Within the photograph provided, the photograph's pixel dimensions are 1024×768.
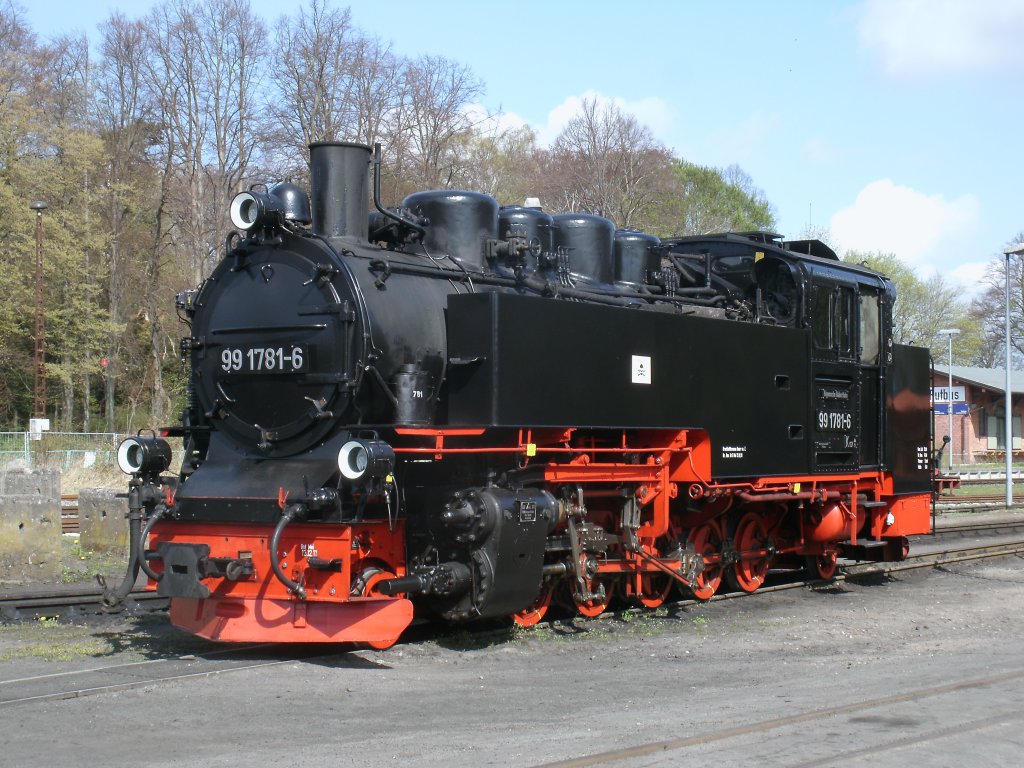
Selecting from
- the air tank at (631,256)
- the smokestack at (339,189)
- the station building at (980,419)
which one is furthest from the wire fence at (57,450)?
the station building at (980,419)

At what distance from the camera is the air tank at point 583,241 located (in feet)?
32.7

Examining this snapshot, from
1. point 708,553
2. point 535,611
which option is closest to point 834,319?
point 708,553

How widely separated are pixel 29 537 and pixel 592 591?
20.5 feet

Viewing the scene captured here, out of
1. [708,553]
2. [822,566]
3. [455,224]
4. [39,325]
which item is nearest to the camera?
[455,224]

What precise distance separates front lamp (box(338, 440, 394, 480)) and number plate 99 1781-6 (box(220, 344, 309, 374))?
97cm

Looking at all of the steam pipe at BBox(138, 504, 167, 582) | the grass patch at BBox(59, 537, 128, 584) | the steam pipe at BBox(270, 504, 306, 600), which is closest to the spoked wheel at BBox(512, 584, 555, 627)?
the steam pipe at BBox(270, 504, 306, 600)

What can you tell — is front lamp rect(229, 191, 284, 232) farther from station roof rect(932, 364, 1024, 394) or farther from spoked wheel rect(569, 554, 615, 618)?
station roof rect(932, 364, 1024, 394)

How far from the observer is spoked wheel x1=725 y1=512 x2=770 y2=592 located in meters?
11.1

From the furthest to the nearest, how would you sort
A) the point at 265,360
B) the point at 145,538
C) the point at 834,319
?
the point at 834,319, the point at 265,360, the point at 145,538

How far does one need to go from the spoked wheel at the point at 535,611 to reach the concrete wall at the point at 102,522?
6623 mm

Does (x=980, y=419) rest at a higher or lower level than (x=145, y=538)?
higher

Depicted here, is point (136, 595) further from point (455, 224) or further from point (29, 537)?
point (455, 224)

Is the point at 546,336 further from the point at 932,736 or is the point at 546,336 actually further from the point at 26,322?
the point at 26,322

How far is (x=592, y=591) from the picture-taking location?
9336mm
